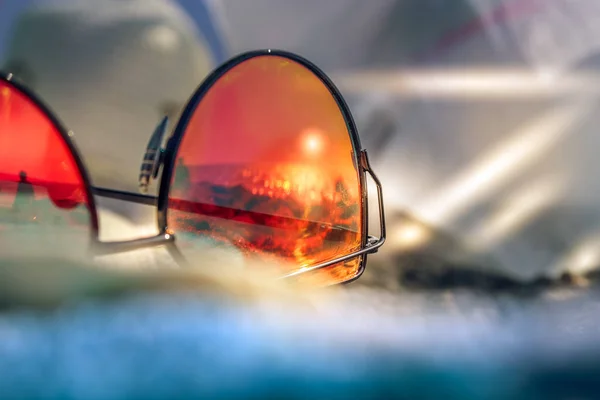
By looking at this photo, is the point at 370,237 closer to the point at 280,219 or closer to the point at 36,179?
the point at 280,219

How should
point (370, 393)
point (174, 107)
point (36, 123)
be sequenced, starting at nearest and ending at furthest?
point (36, 123)
point (370, 393)
point (174, 107)

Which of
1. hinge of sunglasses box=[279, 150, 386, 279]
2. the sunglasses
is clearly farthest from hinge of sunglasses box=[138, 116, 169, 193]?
hinge of sunglasses box=[279, 150, 386, 279]

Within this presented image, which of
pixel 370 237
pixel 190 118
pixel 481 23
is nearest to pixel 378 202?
pixel 370 237

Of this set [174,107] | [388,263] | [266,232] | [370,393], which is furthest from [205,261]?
[174,107]

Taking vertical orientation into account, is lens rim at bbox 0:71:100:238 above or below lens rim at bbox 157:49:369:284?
below

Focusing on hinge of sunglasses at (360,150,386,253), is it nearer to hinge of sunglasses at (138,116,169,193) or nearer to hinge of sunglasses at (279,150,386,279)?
hinge of sunglasses at (279,150,386,279)

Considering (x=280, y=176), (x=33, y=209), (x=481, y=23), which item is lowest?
(x=33, y=209)

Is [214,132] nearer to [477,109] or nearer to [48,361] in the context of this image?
[48,361]
